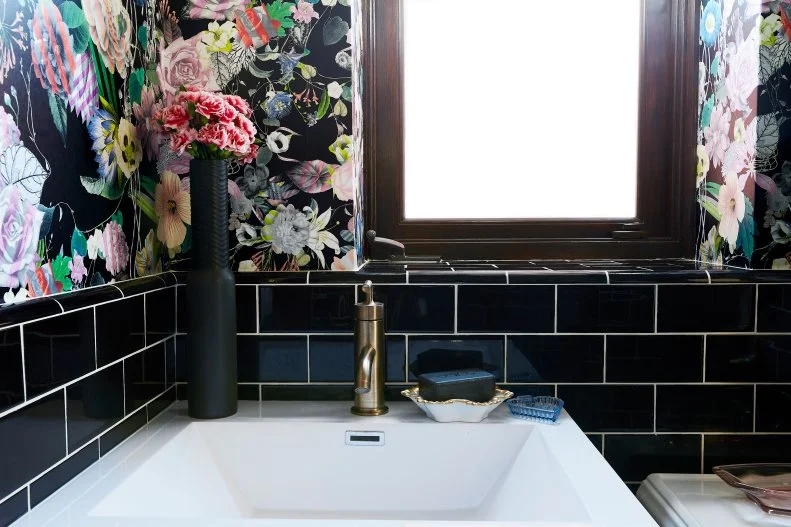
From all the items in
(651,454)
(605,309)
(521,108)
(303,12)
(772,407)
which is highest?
(303,12)

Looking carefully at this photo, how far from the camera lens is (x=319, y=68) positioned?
1400mm

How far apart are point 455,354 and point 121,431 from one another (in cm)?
65

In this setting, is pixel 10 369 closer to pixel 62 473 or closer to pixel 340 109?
pixel 62 473

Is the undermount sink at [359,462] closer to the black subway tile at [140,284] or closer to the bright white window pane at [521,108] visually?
the black subway tile at [140,284]

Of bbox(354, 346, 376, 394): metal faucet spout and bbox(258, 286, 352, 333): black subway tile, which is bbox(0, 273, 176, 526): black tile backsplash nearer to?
bbox(258, 286, 352, 333): black subway tile

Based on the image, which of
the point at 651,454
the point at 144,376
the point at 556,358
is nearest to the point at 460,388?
the point at 556,358

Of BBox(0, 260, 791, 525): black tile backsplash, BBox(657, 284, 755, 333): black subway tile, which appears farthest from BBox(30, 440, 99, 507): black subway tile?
BBox(657, 284, 755, 333): black subway tile

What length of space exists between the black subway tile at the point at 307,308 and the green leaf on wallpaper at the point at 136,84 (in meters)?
0.44

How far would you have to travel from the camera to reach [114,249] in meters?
1.18

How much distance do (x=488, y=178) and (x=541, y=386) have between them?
1.80ft

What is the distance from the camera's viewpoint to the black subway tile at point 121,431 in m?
1.09

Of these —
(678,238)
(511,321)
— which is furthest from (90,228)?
(678,238)

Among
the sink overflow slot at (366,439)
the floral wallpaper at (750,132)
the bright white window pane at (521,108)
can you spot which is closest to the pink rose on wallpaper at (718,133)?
the floral wallpaper at (750,132)

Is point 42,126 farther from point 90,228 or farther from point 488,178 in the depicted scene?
point 488,178
